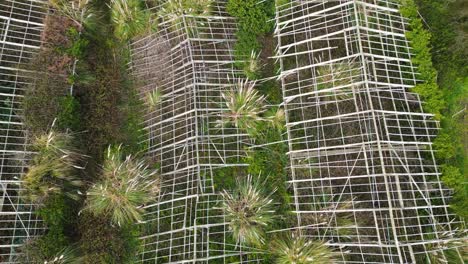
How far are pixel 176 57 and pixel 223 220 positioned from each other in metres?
3.12

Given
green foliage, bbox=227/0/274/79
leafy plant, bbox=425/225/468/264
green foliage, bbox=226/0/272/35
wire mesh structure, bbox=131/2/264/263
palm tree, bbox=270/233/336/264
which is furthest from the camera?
green foliage, bbox=226/0/272/35

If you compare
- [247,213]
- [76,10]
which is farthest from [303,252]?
[76,10]

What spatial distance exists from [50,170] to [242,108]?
3431mm

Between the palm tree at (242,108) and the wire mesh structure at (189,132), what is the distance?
0.49 feet

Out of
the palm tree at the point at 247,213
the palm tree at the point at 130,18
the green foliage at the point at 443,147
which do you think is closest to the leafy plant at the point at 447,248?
the green foliage at the point at 443,147

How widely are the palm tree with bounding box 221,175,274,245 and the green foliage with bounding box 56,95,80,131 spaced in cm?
310

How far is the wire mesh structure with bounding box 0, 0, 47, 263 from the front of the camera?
6.80 m

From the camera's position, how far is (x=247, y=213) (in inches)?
264

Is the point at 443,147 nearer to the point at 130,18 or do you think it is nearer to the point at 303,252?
the point at 303,252

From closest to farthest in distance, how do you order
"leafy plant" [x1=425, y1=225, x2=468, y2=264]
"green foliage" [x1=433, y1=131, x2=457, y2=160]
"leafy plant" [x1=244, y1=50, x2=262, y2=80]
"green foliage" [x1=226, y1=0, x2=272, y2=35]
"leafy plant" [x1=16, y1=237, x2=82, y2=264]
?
"leafy plant" [x1=425, y1=225, x2=468, y2=264] → "leafy plant" [x1=16, y1=237, x2=82, y2=264] → "green foliage" [x1=433, y1=131, x2=457, y2=160] → "leafy plant" [x1=244, y1=50, x2=262, y2=80] → "green foliage" [x1=226, y1=0, x2=272, y2=35]

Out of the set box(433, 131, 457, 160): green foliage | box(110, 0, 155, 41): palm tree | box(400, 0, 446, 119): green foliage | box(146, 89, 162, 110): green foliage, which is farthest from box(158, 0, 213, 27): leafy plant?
box(433, 131, 457, 160): green foliage

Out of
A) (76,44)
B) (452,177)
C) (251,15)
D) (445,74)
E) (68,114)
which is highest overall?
(251,15)

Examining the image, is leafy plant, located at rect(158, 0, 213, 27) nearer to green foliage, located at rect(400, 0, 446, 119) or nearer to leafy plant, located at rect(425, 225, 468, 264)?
green foliage, located at rect(400, 0, 446, 119)

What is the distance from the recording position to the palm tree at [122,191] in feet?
22.3
